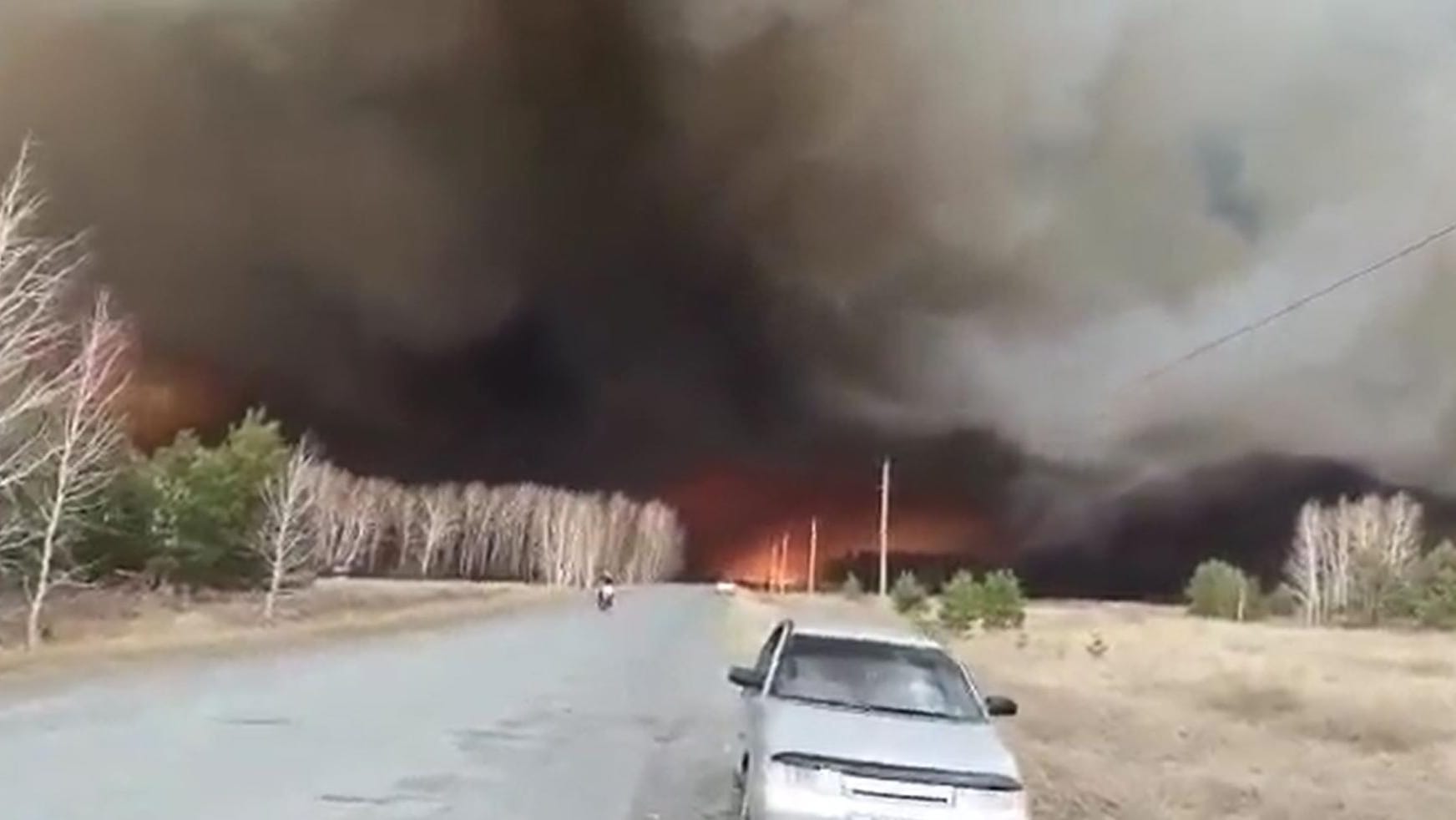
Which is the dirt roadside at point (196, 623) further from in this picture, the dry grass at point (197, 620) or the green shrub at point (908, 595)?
the green shrub at point (908, 595)

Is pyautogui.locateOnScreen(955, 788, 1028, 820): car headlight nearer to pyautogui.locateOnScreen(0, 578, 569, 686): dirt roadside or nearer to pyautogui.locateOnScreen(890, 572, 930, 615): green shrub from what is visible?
pyautogui.locateOnScreen(0, 578, 569, 686): dirt roadside

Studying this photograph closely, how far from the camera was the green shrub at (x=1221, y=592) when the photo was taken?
86750 millimetres

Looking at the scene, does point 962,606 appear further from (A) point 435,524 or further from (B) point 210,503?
(A) point 435,524

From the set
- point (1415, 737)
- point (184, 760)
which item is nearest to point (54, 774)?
point (184, 760)

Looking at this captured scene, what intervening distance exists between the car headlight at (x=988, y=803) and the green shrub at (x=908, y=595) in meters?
51.9

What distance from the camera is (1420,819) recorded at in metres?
16.0

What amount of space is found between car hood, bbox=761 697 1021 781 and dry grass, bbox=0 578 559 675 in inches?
698

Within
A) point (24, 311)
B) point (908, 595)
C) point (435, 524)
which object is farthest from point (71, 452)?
point (435, 524)

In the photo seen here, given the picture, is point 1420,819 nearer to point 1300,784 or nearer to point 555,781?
point 1300,784

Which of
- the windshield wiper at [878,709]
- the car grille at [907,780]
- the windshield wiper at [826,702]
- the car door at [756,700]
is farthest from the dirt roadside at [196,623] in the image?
the car grille at [907,780]

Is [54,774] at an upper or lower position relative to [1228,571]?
lower

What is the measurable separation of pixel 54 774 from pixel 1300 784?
13592mm

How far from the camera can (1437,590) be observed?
85375mm

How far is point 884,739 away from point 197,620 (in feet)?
161
